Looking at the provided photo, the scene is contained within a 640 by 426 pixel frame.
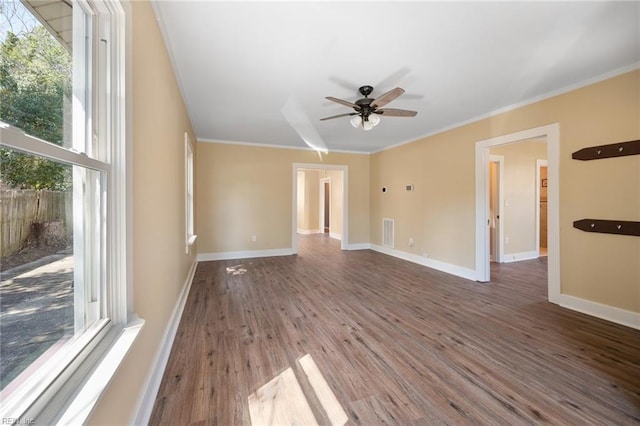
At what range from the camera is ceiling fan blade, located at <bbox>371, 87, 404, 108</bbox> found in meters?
2.33

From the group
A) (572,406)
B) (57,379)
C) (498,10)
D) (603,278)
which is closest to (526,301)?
(603,278)

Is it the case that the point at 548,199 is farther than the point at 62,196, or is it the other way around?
the point at 548,199

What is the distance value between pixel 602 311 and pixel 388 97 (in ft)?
10.2

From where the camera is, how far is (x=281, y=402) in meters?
1.54

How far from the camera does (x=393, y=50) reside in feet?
7.04

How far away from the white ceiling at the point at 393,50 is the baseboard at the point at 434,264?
2.45 meters

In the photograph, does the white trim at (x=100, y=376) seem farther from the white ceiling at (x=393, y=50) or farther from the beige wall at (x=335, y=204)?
the beige wall at (x=335, y=204)

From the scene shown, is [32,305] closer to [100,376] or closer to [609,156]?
[100,376]

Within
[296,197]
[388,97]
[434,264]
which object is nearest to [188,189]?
[296,197]

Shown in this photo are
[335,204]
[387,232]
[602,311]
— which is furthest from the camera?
[335,204]

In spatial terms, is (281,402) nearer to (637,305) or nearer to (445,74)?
(445,74)

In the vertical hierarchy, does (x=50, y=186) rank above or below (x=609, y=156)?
below

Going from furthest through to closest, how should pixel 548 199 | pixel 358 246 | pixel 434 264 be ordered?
pixel 358 246, pixel 434 264, pixel 548 199

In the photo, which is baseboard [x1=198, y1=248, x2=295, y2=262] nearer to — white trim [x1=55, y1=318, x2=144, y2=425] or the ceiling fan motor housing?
the ceiling fan motor housing
